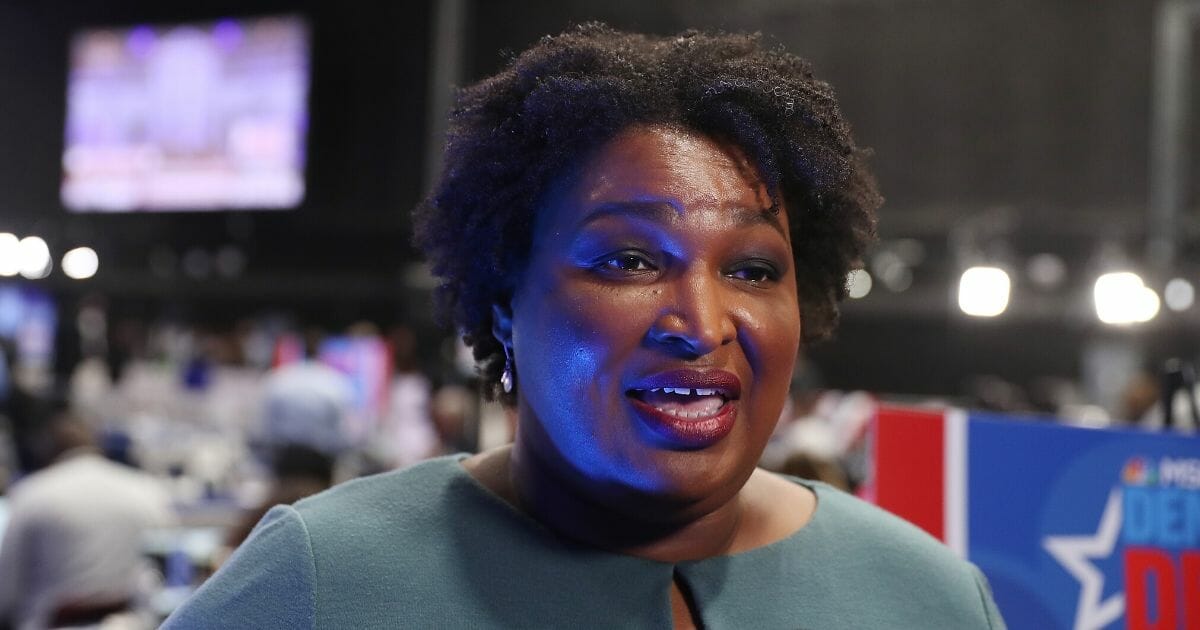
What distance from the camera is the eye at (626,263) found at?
3.56 ft

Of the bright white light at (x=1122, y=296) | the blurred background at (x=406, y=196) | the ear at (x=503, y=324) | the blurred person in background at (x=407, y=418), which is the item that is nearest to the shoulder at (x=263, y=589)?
the ear at (x=503, y=324)

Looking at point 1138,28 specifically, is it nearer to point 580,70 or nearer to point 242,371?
point 242,371

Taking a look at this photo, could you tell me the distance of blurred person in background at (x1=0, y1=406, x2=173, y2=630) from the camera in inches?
167

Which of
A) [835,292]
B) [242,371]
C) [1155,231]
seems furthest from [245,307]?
[835,292]

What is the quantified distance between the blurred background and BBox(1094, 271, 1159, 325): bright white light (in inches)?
0.6

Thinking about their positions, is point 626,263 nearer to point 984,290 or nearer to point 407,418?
point 984,290


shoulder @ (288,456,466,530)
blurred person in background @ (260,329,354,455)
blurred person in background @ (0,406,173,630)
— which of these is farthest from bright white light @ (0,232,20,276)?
shoulder @ (288,456,466,530)

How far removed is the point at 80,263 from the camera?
482 inches

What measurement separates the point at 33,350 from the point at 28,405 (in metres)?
5.63

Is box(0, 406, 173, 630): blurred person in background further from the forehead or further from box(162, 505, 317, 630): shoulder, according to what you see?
the forehead

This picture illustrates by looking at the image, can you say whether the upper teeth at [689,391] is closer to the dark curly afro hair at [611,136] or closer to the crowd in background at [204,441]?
the dark curly afro hair at [611,136]

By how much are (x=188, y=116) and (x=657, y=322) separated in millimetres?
9236

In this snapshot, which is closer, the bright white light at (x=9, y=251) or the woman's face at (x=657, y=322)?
the woman's face at (x=657, y=322)

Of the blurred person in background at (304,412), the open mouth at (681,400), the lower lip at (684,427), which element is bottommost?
the blurred person in background at (304,412)
